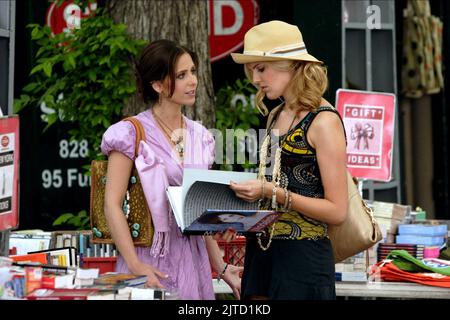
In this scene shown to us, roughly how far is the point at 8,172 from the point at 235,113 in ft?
10.4

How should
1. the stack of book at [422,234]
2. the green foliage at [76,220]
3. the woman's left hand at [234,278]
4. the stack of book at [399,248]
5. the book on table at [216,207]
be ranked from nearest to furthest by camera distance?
the book on table at [216,207]
the woman's left hand at [234,278]
the stack of book at [399,248]
the stack of book at [422,234]
the green foliage at [76,220]

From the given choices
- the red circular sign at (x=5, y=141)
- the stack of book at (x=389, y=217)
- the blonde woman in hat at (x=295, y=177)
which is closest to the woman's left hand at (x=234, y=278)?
the blonde woman in hat at (x=295, y=177)

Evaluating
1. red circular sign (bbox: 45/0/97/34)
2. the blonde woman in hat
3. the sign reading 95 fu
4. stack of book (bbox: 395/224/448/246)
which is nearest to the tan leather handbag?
the blonde woman in hat

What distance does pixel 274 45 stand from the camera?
376cm

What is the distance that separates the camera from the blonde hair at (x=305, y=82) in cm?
368

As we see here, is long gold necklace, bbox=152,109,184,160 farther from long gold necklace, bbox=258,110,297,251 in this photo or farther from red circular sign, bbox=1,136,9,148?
red circular sign, bbox=1,136,9,148

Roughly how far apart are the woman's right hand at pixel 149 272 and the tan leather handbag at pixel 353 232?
678 millimetres

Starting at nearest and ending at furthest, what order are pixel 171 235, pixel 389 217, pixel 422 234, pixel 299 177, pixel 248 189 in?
pixel 248 189 → pixel 299 177 → pixel 171 235 → pixel 422 234 → pixel 389 217

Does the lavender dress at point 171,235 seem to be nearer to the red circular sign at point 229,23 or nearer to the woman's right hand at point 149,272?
the woman's right hand at point 149,272

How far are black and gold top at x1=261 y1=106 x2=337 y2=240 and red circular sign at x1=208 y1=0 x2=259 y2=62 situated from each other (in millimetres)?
4601

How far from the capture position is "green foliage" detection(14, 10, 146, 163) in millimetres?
6555

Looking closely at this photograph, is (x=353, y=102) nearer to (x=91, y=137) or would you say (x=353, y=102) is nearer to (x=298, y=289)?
(x=91, y=137)

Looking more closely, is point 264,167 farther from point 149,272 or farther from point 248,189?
point 149,272

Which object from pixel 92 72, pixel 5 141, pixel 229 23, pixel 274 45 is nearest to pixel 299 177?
pixel 274 45
